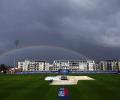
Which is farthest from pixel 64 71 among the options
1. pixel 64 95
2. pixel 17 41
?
pixel 17 41

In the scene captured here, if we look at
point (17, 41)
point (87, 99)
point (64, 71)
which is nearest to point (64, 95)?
point (87, 99)

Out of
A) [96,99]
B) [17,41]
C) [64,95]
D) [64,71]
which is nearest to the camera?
[64,95]

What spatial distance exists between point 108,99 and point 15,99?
945 centimetres

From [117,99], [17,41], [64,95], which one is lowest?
[117,99]

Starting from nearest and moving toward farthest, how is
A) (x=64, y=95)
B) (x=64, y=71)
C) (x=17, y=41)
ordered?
1. (x=64, y=95)
2. (x=64, y=71)
3. (x=17, y=41)

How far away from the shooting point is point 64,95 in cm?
1112

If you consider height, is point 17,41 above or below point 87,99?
above

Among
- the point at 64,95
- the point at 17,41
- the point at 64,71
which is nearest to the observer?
the point at 64,95

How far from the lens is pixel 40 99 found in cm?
2280

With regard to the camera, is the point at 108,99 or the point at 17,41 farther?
the point at 17,41

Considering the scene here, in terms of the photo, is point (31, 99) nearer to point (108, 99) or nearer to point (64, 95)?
point (108, 99)

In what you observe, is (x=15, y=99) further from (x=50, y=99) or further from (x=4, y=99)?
(x=50, y=99)

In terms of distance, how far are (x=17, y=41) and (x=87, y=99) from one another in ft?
425

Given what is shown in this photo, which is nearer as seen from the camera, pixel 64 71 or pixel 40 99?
pixel 40 99
